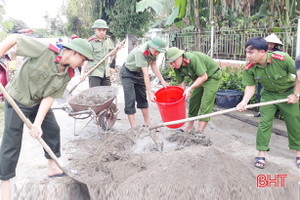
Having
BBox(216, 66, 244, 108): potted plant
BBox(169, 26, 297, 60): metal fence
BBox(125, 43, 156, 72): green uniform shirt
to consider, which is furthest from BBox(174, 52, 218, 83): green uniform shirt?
BBox(169, 26, 297, 60): metal fence

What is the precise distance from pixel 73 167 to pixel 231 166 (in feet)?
6.30

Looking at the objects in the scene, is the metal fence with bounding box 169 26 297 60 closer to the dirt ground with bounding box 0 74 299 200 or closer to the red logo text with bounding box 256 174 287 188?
the dirt ground with bounding box 0 74 299 200

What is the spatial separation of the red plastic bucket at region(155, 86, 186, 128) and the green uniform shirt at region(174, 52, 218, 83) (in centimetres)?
32

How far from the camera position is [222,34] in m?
8.52

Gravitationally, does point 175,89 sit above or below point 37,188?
above

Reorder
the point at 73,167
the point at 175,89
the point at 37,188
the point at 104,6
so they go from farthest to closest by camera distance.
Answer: the point at 104,6 → the point at 175,89 → the point at 73,167 → the point at 37,188

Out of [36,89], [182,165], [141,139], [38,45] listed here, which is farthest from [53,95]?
[141,139]

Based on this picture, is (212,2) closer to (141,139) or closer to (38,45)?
(141,139)

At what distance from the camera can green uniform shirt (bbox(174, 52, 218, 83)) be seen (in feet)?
13.4

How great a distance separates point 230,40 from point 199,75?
15.4 feet

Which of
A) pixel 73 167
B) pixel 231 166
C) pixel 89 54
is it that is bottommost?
pixel 73 167

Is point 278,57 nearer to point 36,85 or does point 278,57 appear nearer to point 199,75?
point 199,75

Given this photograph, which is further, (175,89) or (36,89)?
(175,89)

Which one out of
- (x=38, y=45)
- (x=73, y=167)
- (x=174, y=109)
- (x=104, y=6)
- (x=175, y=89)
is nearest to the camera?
(x=38, y=45)
